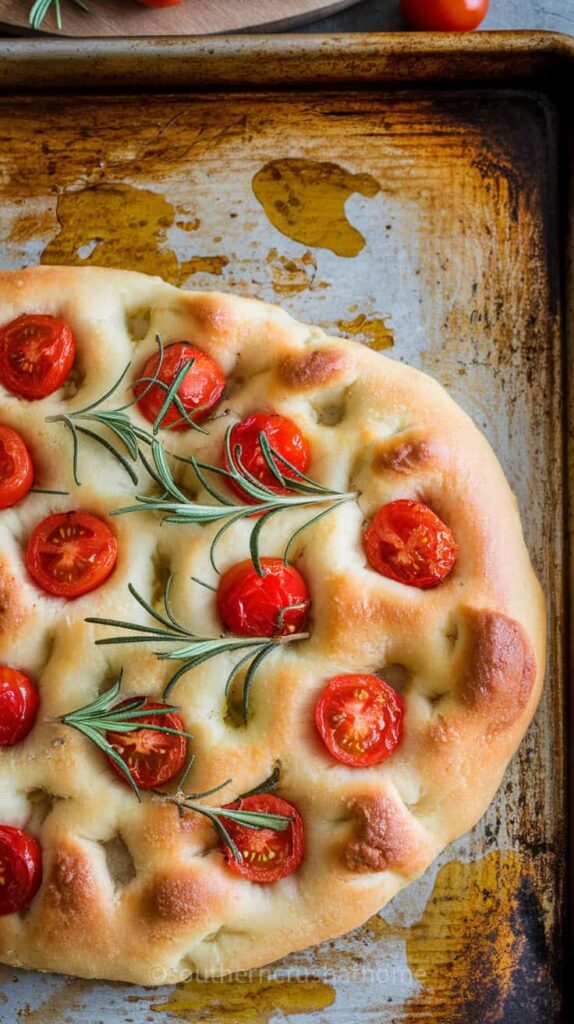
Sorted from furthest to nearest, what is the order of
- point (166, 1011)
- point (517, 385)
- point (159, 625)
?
point (517, 385) → point (166, 1011) → point (159, 625)

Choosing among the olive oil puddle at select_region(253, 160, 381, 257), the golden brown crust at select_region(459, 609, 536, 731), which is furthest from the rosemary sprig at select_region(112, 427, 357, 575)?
the olive oil puddle at select_region(253, 160, 381, 257)

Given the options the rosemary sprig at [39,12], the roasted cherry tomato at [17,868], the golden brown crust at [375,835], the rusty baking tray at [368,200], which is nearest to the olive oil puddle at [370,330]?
the rusty baking tray at [368,200]

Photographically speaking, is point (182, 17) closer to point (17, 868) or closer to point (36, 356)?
point (36, 356)

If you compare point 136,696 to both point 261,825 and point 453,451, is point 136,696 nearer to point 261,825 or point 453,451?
point 261,825

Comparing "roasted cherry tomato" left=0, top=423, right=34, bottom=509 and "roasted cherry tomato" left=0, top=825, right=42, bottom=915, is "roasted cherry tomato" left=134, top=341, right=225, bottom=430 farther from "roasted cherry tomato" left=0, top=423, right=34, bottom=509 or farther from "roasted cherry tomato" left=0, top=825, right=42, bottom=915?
"roasted cherry tomato" left=0, top=825, right=42, bottom=915

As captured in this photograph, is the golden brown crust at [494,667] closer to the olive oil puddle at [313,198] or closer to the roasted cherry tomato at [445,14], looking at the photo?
the olive oil puddle at [313,198]

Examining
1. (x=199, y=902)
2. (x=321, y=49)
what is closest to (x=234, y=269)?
(x=321, y=49)

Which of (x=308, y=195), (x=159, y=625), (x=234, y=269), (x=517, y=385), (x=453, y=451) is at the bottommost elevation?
(x=159, y=625)
